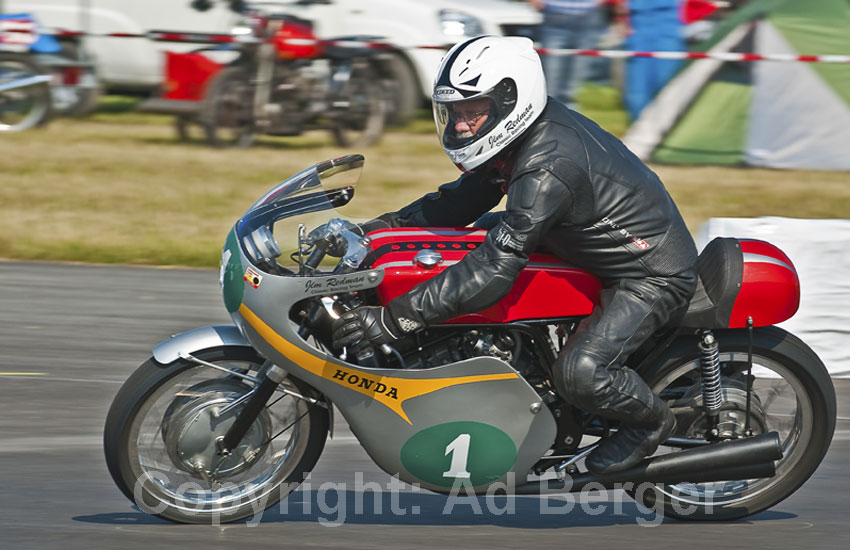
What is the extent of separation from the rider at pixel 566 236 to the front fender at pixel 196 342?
476 mm

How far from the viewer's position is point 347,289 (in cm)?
441

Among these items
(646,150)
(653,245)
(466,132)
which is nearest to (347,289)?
(466,132)

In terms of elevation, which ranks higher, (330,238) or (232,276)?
(330,238)

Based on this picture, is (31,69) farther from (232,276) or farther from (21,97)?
(232,276)

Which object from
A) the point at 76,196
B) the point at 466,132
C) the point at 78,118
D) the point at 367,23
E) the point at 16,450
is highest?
the point at 466,132

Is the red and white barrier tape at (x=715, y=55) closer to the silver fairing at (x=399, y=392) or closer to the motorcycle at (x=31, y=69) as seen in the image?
the motorcycle at (x=31, y=69)

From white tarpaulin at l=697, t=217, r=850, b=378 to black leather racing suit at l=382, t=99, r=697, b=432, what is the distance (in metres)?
2.67

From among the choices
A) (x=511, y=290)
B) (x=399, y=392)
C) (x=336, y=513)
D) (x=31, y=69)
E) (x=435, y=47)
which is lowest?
(x=31, y=69)

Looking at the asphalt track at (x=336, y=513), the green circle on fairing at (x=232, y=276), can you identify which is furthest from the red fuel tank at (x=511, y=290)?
the asphalt track at (x=336, y=513)

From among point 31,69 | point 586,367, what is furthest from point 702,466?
point 31,69

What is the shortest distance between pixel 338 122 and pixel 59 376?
7715 mm

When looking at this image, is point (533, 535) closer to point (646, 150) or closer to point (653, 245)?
point (653, 245)

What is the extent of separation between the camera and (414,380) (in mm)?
4496

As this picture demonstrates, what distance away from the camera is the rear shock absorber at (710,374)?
184 inches
